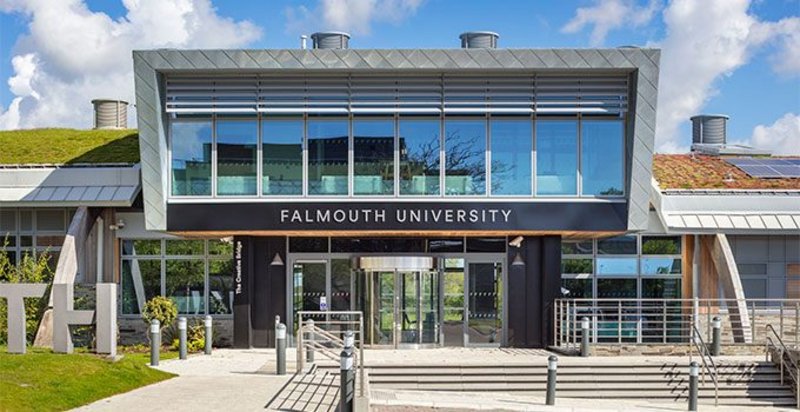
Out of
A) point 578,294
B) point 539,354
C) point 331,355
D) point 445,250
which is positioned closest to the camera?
point 331,355

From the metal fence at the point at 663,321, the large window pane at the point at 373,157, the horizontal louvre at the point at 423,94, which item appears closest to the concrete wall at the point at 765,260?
the metal fence at the point at 663,321

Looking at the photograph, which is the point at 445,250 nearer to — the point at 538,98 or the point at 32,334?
the point at 538,98

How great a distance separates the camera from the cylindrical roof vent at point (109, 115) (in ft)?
123

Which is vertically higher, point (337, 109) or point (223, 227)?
point (337, 109)

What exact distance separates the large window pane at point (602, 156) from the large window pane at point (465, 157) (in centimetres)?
242

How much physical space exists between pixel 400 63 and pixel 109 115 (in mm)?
15766

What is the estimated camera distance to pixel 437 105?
1024 inches

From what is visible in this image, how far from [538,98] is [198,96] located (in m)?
8.04

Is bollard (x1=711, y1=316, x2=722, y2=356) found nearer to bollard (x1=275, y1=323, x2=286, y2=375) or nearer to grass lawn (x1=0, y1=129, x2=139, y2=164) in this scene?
bollard (x1=275, y1=323, x2=286, y2=375)

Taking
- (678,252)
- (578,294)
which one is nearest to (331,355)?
(578,294)

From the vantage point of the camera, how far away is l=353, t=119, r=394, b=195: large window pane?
2623 cm

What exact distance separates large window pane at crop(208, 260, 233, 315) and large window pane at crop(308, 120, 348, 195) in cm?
464

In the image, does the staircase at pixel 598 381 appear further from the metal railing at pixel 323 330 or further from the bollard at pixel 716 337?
the bollard at pixel 716 337

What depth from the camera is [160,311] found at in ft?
90.7
